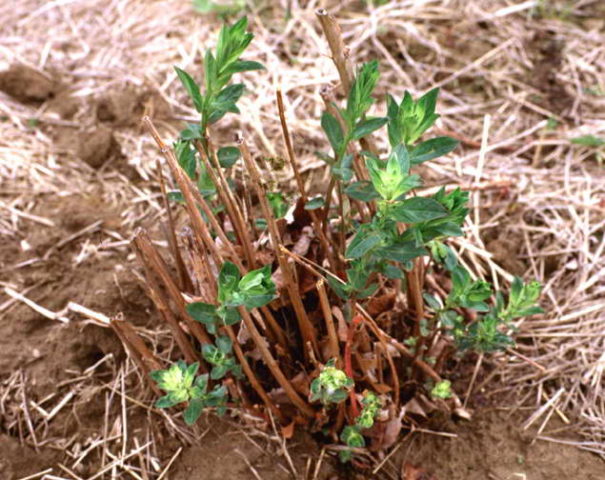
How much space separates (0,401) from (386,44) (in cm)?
217

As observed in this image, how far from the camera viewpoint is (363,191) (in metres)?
1.51

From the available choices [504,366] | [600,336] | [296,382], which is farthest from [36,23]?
[600,336]

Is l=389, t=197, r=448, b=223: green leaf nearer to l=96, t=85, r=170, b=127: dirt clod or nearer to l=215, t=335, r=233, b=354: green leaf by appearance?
l=215, t=335, r=233, b=354: green leaf

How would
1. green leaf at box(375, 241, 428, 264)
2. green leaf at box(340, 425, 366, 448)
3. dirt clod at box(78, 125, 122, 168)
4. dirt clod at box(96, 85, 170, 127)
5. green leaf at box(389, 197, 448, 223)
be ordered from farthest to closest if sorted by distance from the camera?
dirt clod at box(96, 85, 170, 127) → dirt clod at box(78, 125, 122, 168) → green leaf at box(340, 425, 366, 448) → green leaf at box(375, 241, 428, 264) → green leaf at box(389, 197, 448, 223)

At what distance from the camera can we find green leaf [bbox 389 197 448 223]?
4.40ft

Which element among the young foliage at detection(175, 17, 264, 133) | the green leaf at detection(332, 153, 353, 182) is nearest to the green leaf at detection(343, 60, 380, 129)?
the green leaf at detection(332, 153, 353, 182)

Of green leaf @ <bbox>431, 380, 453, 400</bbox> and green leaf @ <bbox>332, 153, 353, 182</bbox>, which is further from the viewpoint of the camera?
green leaf @ <bbox>431, 380, 453, 400</bbox>

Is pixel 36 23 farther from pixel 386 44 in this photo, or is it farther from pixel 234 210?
pixel 234 210

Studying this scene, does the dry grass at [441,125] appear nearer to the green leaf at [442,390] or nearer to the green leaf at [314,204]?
the green leaf at [442,390]

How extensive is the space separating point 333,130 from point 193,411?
80 cm

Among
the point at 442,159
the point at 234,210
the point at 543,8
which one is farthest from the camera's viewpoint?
the point at 543,8

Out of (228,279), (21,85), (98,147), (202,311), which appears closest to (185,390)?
(202,311)

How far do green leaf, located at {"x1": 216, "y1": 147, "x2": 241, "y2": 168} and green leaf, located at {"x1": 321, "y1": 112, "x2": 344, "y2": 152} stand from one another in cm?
24

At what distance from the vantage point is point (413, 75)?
9.30 feet
